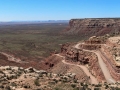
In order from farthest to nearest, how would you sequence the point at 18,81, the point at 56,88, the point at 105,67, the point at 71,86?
the point at 105,67 < the point at 18,81 < the point at 71,86 < the point at 56,88

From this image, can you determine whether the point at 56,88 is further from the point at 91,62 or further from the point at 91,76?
the point at 91,62

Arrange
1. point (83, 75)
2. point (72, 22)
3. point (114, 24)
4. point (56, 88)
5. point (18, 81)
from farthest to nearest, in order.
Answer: point (72, 22)
point (114, 24)
point (83, 75)
point (18, 81)
point (56, 88)

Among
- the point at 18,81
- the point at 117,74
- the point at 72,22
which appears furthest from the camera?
the point at 72,22

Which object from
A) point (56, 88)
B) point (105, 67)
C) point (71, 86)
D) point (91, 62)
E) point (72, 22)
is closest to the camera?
point (56, 88)

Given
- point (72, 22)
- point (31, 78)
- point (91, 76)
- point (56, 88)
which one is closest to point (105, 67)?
point (91, 76)

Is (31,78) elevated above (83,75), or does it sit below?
above

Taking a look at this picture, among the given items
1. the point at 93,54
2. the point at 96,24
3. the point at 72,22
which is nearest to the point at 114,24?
the point at 96,24

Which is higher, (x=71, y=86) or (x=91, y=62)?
(x=71, y=86)

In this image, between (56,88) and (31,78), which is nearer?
(56,88)

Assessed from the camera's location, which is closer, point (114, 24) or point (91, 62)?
point (91, 62)

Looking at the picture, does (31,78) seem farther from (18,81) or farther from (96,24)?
(96,24)
